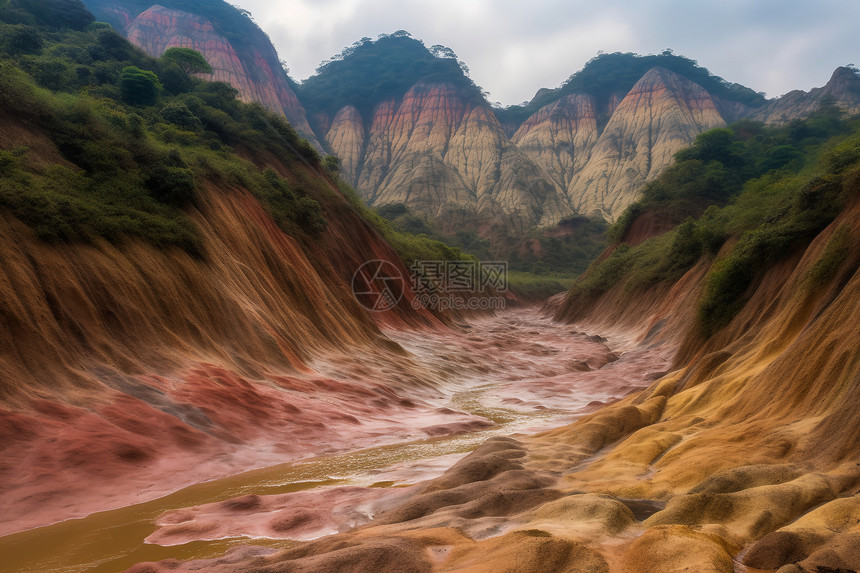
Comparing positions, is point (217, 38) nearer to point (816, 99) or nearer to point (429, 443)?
point (816, 99)

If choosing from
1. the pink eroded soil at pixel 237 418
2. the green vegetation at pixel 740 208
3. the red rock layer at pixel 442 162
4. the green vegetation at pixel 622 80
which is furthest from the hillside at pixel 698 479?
the green vegetation at pixel 622 80

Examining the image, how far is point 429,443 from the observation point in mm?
13219

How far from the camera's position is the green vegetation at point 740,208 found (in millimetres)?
16203

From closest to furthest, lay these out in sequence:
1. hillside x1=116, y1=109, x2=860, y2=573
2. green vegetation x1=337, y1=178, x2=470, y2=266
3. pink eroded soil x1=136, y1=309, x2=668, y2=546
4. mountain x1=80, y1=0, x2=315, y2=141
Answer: hillside x1=116, y1=109, x2=860, y2=573
pink eroded soil x1=136, y1=309, x2=668, y2=546
green vegetation x1=337, y1=178, x2=470, y2=266
mountain x1=80, y1=0, x2=315, y2=141

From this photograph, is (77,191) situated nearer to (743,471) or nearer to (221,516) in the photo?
(221,516)

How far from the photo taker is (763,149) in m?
62.2

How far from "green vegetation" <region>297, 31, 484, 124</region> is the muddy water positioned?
11268 centimetres

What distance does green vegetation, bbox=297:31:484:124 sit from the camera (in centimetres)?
13875

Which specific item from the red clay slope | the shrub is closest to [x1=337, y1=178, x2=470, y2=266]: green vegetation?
the red clay slope

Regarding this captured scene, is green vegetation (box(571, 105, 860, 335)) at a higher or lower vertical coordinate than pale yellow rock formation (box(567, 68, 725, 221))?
lower

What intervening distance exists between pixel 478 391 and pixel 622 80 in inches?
5598

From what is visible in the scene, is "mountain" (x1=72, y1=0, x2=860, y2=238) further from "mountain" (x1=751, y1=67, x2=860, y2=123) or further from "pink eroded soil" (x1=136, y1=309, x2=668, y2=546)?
"pink eroded soil" (x1=136, y1=309, x2=668, y2=546)

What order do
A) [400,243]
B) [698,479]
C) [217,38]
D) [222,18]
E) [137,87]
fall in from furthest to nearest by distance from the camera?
[222,18]
[217,38]
[400,243]
[137,87]
[698,479]

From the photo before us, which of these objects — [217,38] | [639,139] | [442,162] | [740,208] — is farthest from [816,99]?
[217,38]
